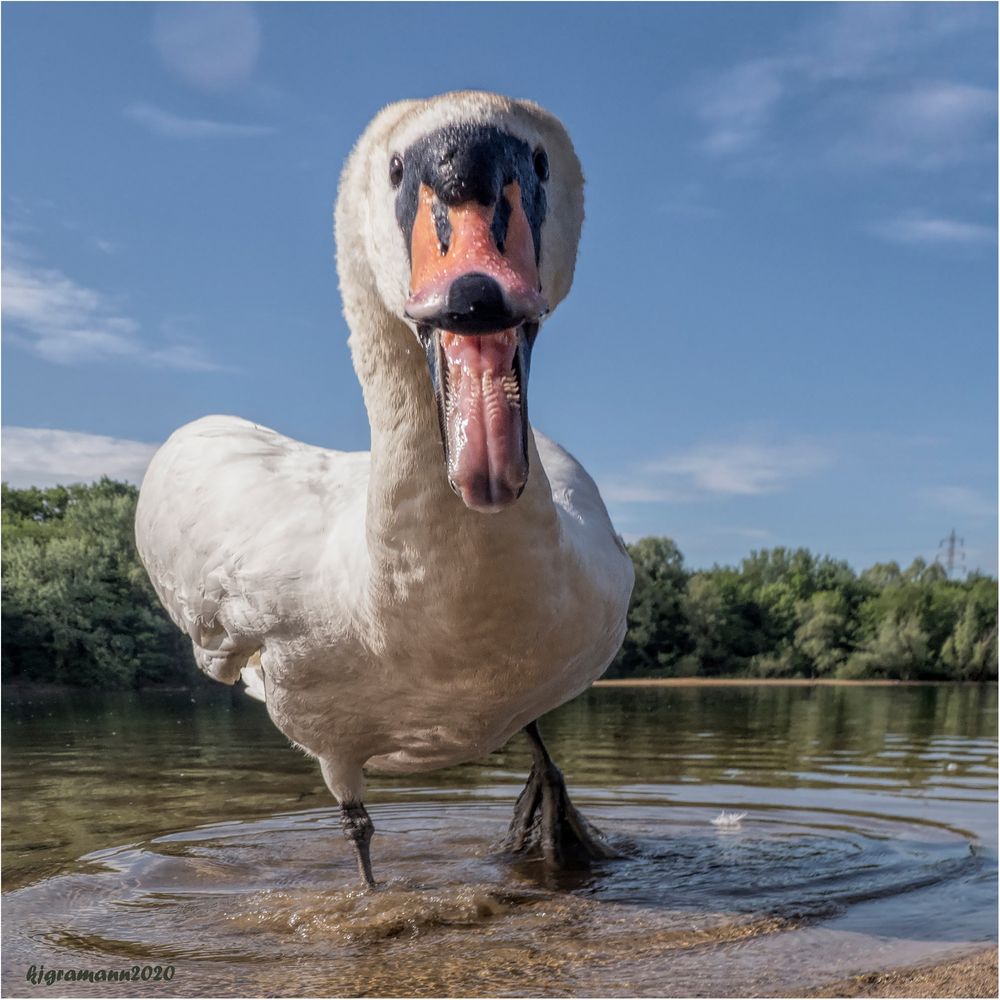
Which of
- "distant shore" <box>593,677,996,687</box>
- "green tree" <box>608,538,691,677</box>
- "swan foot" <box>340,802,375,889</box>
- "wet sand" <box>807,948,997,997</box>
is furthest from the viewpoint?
"green tree" <box>608,538,691,677</box>

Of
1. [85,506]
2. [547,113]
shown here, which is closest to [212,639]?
[547,113]

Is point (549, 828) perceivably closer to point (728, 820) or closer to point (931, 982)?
point (728, 820)

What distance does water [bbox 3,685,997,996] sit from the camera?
457 centimetres

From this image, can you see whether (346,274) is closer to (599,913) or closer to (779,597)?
(599,913)

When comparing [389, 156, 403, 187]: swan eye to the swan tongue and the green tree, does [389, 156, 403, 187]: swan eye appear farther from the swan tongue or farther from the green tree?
the green tree

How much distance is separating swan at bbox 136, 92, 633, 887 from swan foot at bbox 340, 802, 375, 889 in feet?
0.04

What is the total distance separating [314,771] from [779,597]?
150ft

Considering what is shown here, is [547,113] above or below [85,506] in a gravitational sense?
below

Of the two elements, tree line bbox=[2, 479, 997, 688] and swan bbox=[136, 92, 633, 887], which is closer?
swan bbox=[136, 92, 633, 887]

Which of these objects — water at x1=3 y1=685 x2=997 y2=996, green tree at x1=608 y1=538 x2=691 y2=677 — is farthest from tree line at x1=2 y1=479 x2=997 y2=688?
water at x1=3 y1=685 x2=997 y2=996

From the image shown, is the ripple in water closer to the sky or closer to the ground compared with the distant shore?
closer to the ground

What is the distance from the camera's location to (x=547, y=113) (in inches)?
130

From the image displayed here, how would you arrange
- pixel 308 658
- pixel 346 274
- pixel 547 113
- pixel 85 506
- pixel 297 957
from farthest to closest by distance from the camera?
1. pixel 85 506
2. pixel 297 957
3. pixel 308 658
4. pixel 346 274
5. pixel 547 113

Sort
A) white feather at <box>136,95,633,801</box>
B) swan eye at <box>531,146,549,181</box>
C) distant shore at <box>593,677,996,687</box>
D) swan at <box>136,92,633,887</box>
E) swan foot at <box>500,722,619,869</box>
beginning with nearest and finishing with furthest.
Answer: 1. swan at <box>136,92,633,887</box>
2. swan eye at <box>531,146,549,181</box>
3. white feather at <box>136,95,633,801</box>
4. swan foot at <box>500,722,619,869</box>
5. distant shore at <box>593,677,996,687</box>
